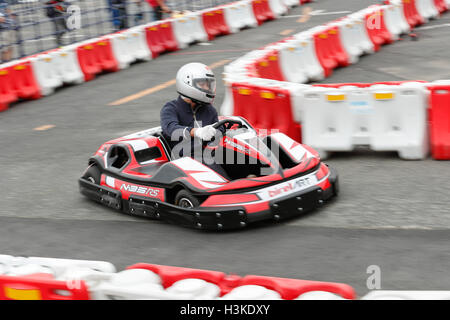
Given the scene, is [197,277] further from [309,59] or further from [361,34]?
[361,34]

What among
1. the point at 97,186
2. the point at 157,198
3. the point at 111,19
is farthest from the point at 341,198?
the point at 111,19

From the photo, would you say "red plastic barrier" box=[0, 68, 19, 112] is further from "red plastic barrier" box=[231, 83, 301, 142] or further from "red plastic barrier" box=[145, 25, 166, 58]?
"red plastic barrier" box=[231, 83, 301, 142]

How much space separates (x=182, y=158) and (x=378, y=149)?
8.84 ft

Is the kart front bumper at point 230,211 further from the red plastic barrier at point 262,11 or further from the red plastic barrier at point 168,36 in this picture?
the red plastic barrier at point 262,11

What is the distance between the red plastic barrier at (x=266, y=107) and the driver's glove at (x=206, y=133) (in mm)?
2013

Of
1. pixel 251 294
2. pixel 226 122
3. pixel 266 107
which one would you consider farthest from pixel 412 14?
pixel 251 294

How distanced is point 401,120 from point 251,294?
184 inches

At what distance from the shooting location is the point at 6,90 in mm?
13594

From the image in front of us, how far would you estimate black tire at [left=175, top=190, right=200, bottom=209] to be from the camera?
6953 mm

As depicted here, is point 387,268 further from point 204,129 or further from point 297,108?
point 297,108

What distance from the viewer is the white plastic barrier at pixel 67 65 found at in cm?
1469

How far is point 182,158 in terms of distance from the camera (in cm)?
735

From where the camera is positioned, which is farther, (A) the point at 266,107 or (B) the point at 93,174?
(A) the point at 266,107

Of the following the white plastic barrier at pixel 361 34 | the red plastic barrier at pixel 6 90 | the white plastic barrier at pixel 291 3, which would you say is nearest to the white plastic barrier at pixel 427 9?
the white plastic barrier at pixel 361 34
